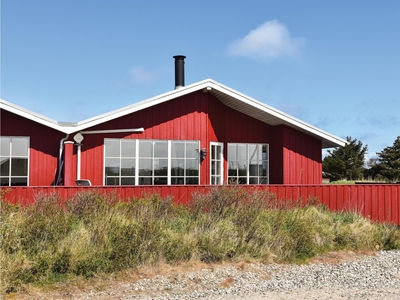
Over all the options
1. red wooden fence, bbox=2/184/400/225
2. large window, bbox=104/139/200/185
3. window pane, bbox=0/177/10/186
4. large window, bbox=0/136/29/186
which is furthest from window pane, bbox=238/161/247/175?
window pane, bbox=0/177/10/186

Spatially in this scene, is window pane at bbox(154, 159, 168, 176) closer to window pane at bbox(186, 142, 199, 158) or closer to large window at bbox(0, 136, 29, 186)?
window pane at bbox(186, 142, 199, 158)

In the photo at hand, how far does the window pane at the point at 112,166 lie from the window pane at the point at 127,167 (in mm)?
162

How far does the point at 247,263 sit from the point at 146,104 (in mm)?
7382

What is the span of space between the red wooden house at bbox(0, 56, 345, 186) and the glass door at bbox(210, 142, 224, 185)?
35mm

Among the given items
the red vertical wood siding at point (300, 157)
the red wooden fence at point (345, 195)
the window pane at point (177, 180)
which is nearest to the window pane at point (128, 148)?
the window pane at point (177, 180)

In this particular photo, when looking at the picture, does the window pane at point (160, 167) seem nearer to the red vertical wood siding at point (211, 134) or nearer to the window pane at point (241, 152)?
the red vertical wood siding at point (211, 134)

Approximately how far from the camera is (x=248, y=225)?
359 inches

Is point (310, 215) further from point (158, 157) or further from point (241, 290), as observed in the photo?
point (158, 157)

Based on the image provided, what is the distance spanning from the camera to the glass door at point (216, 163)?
15.7 metres

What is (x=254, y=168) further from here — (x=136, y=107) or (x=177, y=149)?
(x=136, y=107)

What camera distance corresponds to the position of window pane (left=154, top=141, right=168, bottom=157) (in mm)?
14875

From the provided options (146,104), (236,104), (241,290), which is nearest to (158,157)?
(146,104)

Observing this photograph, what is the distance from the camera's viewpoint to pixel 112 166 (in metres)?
14.5

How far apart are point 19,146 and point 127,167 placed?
3.34 metres
